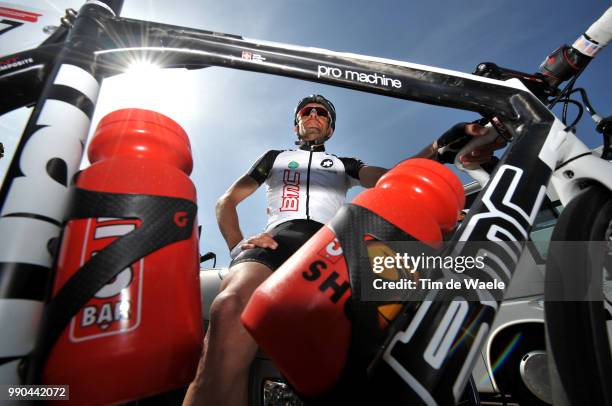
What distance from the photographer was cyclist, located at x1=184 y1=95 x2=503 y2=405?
3.23ft

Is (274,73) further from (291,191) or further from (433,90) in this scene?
(291,191)

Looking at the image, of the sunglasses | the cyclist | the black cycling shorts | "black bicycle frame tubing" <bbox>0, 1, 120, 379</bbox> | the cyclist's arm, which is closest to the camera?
"black bicycle frame tubing" <bbox>0, 1, 120, 379</bbox>

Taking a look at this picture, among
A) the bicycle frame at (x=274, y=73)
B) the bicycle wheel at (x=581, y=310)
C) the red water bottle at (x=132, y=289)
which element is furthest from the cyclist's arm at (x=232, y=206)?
the bicycle wheel at (x=581, y=310)

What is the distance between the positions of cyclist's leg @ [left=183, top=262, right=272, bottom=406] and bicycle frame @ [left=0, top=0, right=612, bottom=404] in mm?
561

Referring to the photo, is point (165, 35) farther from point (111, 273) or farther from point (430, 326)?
point (430, 326)

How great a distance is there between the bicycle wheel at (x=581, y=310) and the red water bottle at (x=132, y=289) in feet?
3.53

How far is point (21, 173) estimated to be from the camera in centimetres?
66

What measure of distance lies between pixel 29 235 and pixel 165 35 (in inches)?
30.1

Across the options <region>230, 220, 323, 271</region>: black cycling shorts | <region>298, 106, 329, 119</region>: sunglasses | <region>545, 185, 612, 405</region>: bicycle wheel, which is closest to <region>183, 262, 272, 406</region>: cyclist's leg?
<region>230, 220, 323, 271</region>: black cycling shorts

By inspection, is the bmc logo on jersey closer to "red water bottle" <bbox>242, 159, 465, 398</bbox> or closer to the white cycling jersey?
the white cycling jersey

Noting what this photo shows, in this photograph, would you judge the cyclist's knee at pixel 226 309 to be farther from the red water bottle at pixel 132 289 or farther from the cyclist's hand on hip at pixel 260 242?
the red water bottle at pixel 132 289

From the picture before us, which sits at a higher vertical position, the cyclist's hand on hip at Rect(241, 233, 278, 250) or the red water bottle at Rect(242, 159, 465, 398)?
the cyclist's hand on hip at Rect(241, 233, 278, 250)

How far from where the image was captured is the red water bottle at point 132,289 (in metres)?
0.46

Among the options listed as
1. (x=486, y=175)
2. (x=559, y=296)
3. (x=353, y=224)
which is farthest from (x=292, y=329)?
(x=486, y=175)
